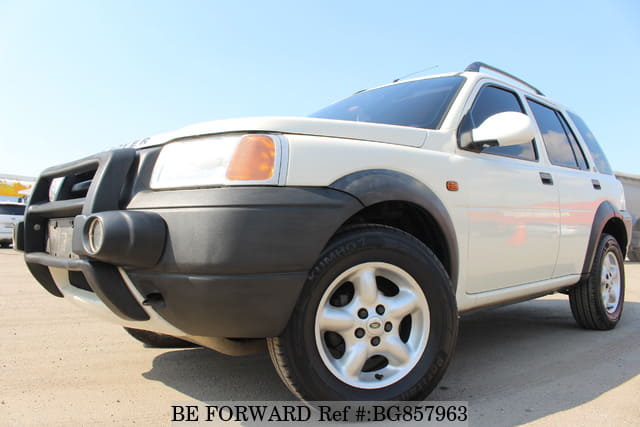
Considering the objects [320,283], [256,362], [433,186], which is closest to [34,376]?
[256,362]

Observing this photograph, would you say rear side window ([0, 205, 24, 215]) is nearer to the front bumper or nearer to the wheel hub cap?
the front bumper

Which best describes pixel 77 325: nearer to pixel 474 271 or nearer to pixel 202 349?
pixel 202 349

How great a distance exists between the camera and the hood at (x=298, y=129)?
1.85 meters

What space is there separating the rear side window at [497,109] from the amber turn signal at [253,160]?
1406 mm

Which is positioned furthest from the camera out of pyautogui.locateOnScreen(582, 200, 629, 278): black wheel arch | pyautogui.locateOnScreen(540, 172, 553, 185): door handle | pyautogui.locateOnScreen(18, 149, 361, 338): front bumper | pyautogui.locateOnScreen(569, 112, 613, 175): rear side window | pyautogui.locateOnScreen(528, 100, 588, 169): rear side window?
pyautogui.locateOnScreen(569, 112, 613, 175): rear side window

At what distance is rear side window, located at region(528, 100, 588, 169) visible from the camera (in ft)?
11.2

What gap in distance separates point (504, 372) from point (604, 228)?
2.03 metres

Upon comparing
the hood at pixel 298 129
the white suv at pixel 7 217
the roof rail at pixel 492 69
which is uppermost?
the roof rail at pixel 492 69

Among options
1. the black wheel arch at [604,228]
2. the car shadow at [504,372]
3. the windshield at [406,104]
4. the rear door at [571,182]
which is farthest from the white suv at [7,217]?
the black wheel arch at [604,228]

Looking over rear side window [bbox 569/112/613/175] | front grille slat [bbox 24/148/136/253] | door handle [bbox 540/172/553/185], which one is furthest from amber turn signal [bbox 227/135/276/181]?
rear side window [bbox 569/112/613/175]

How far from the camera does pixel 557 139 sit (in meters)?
3.59

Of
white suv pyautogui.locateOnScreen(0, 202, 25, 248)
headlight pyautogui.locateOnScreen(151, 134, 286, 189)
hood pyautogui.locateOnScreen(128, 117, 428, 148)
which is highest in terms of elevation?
hood pyautogui.locateOnScreen(128, 117, 428, 148)

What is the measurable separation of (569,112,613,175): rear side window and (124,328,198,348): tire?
3.57 m

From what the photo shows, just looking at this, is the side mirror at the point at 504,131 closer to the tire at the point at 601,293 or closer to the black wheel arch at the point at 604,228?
the black wheel arch at the point at 604,228
